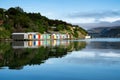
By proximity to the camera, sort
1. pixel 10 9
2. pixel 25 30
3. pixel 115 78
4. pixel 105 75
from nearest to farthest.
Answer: pixel 115 78
pixel 105 75
pixel 25 30
pixel 10 9

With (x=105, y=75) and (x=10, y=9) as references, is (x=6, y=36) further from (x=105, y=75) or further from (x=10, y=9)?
(x=105, y=75)

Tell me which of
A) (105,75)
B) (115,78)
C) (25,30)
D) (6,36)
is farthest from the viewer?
(25,30)

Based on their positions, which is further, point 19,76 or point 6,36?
point 6,36

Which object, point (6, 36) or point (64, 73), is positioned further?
point (6, 36)

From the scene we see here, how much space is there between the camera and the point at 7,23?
285ft

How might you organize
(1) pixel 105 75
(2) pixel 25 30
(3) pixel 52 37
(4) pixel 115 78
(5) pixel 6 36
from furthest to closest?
(3) pixel 52 37, (2) pixel 25 30, (5) pixel 6 36, (1) pixel 105 75, (4) pixel 115 78

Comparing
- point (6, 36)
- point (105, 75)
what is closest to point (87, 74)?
point (105, 75)

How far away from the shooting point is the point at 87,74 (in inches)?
534

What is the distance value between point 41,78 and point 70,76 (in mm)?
1261

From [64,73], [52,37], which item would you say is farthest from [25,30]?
[64,73]

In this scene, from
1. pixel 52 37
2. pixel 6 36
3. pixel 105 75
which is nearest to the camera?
pixel 105 75

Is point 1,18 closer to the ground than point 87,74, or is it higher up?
higher up

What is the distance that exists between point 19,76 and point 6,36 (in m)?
66.2

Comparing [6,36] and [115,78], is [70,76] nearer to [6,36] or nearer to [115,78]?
[115,78]
